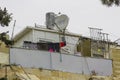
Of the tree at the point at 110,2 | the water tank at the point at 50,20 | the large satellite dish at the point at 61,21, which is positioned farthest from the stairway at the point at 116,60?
the tree at the point at 110,2

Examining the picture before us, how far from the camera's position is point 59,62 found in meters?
30.7

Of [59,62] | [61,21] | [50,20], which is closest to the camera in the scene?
[59,62]

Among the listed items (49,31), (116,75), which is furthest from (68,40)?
(116,75)

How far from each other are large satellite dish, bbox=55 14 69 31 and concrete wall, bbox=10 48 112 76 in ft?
5.89

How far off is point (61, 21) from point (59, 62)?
2461 millimetres

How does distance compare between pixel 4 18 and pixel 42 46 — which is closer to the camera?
pixel 4 18

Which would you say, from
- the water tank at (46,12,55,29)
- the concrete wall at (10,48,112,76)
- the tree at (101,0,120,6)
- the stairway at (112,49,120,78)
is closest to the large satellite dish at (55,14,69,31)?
the concrete wall at (10,48,112,76)

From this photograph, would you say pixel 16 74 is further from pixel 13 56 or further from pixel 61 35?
pixel 61 35

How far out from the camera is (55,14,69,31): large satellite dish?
31781 millimetres

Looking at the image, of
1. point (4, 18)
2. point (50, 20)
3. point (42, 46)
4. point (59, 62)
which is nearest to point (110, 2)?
point (4, 18)

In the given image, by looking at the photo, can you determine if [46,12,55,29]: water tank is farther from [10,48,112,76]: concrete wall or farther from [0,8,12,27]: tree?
[0,8,12,27]: tree

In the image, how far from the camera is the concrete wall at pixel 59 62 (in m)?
29.5

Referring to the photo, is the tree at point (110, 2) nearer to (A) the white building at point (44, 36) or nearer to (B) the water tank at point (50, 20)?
(B) the water tank at point (50, 20)

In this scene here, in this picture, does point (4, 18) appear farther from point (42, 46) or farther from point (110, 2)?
point (42, 46)
